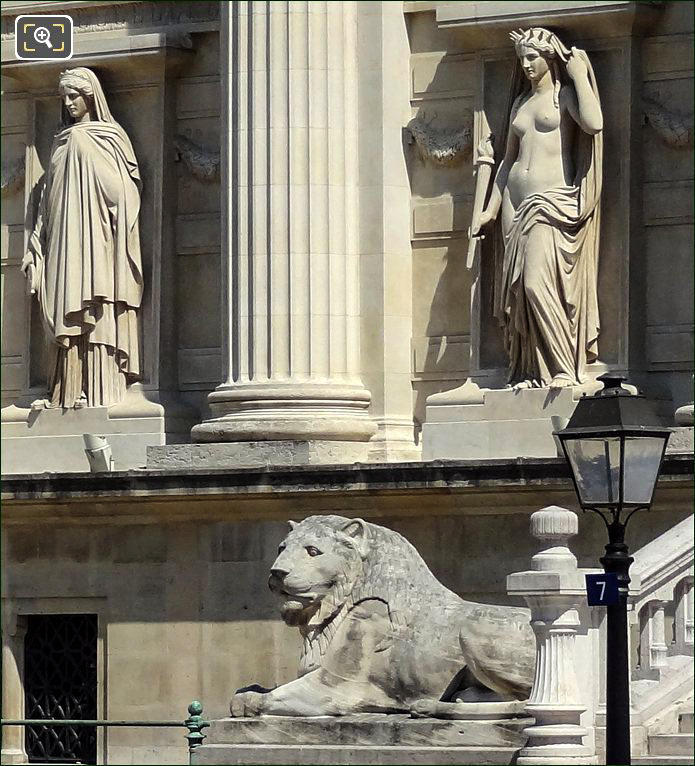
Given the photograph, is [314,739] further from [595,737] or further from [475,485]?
[475,485]

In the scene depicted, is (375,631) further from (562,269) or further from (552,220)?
(552,220)

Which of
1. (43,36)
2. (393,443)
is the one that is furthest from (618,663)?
(43,36)

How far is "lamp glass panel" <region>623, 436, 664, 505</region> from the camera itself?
52.0ft

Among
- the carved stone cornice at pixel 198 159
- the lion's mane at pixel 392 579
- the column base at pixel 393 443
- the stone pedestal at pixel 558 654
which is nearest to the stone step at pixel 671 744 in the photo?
the stone pedestal at pixel 558 654

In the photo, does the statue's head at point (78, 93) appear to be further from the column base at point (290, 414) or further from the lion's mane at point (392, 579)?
the lion's mane at point (392, 579)

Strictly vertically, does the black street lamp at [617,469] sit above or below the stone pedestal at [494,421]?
below

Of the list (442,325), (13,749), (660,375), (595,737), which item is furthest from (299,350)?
(595,737)

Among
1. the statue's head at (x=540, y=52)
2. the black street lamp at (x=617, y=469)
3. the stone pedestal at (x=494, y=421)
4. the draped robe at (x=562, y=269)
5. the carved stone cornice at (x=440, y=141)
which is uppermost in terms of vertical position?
the statue's head at (x=540, y=52)

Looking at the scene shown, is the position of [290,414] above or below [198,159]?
below

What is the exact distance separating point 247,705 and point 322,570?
3.73 ft

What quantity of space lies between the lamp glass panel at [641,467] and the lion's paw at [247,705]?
4.84 metres

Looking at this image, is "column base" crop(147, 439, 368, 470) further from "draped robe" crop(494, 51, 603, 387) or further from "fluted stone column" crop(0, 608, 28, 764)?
"fluted stone column" crop(0, 608, 28, 764)

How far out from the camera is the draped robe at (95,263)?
26875 mm

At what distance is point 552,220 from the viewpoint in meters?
24.2
